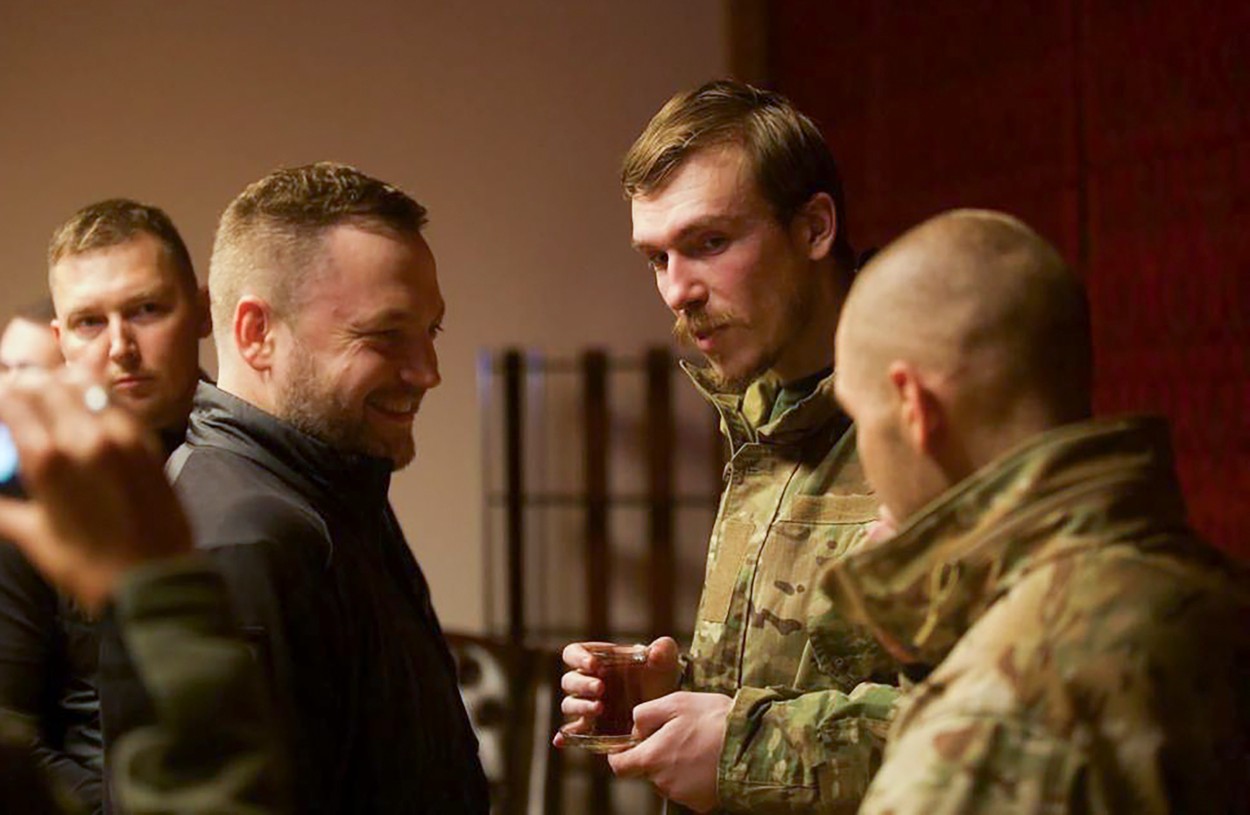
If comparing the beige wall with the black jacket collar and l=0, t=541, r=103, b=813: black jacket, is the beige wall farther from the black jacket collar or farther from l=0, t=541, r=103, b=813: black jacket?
the black jacket collar

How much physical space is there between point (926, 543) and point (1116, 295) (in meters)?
2.57

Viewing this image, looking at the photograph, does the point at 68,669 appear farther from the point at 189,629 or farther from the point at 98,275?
the point at 189,629

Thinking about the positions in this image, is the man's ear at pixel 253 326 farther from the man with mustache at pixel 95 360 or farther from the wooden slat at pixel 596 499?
the wooden slat at pixel 596 499

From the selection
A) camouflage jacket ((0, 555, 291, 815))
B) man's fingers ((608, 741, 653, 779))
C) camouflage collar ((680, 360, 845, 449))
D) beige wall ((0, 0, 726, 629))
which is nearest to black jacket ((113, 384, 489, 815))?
man's fingers ((608, 741, 653, 779))

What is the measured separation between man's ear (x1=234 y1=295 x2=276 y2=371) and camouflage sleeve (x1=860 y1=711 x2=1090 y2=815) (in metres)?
1.16

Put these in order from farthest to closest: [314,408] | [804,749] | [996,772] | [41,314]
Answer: [41,314] → [314,408] → [804,749] → [996,772]

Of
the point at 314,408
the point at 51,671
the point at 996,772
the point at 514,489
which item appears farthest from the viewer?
the point at 514,489

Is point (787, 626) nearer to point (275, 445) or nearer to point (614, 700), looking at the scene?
point (614, 700)

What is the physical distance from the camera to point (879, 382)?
1.32m

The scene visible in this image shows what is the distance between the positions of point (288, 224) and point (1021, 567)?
46.2 inches

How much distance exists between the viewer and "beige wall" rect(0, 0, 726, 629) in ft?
16.5

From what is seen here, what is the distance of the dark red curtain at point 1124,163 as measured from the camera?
3.41 metres

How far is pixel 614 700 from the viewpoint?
193 centimetres

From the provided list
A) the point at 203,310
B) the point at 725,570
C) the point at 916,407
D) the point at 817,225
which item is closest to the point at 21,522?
the point at 916,407
